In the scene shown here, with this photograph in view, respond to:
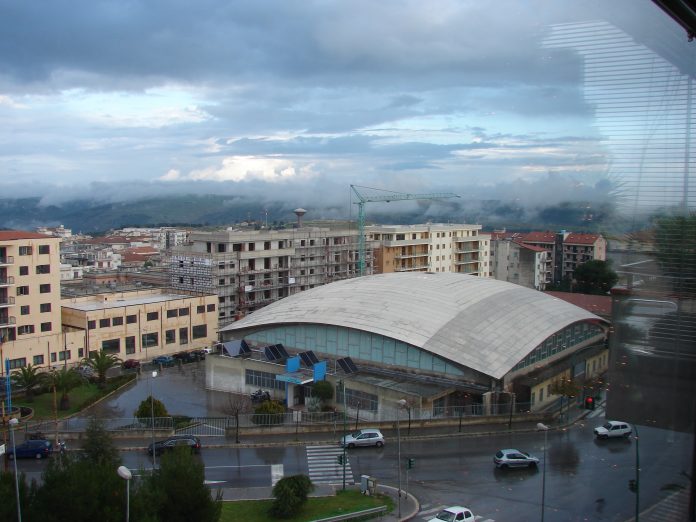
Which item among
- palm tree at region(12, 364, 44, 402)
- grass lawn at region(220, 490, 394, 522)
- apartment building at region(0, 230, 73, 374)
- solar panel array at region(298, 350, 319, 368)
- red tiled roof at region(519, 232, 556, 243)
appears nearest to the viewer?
grass lawn at region(220, 490, 394, 522)

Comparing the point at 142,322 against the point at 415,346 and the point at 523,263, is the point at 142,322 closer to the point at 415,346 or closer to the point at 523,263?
the point at 415,346

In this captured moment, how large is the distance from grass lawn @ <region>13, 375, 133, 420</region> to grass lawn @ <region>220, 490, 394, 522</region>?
21.1 ft

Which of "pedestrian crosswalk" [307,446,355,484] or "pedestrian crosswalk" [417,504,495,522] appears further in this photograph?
"pedestrian crosswalk" [307,446,355,484]

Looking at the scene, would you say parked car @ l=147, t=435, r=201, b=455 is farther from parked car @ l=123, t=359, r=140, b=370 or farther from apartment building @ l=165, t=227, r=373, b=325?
apartment building @ l=165, t=227, r=373, b=325

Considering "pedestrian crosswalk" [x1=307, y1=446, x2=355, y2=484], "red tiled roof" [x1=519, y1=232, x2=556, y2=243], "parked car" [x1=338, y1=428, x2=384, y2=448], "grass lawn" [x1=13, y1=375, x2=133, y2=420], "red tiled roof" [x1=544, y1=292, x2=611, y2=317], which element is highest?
"red tiled roof" [x1=519, y1=232, x2=556, y2=243]

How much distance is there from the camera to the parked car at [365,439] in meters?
10.8

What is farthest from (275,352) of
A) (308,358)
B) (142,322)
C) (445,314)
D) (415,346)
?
(142,322)

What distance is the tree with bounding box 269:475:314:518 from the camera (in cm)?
776

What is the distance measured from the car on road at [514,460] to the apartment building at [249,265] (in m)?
14.1

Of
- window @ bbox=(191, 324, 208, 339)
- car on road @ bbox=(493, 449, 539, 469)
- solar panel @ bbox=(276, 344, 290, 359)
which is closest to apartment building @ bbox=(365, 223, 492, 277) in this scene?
window @ bbox=(191, 324, 208, 339)

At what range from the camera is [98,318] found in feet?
59.1

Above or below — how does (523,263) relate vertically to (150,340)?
above

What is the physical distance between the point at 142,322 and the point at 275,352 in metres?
5.80

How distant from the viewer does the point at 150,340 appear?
63.0ft
